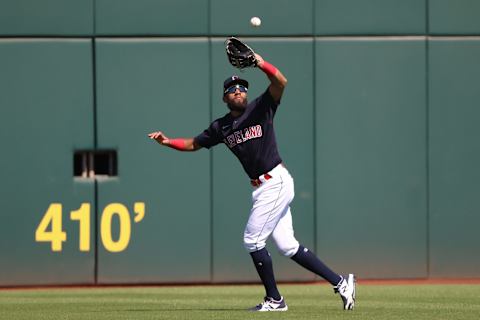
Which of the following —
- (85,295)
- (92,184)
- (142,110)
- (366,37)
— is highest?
(366,37)

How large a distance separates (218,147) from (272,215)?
3.60m

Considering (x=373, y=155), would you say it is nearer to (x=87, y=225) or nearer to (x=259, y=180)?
(x=87, y=225)

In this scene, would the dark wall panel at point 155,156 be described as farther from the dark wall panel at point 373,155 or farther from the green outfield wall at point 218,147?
the dark wall panel at point 373,155

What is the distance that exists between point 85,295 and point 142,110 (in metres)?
2.15

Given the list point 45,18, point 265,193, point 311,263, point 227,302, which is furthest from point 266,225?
point 45,18

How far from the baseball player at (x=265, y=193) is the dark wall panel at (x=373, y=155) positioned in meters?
3.47

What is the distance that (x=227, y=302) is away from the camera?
9.38m

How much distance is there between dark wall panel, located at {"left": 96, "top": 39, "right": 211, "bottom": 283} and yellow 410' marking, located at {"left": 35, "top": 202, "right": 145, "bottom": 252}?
0.05 m

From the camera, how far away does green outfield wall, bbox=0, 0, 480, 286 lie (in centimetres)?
1157

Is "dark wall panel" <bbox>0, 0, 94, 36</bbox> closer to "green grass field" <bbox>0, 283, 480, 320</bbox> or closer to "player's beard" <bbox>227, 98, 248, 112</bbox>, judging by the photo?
"green grass field" <bbox>0, 283, 480, 320</bbox>

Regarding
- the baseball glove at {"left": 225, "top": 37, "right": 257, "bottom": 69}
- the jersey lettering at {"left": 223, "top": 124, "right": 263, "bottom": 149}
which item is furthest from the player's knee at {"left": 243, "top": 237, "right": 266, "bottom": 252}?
the baseball glove at {"left": 225, "top": 37, "right": 257, "bottom": 69}

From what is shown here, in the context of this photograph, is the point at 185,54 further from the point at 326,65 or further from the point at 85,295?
the point at 85,295

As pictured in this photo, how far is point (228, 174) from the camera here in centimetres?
1171

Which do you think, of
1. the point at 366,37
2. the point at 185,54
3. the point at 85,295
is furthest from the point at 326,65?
the point at 85,295
